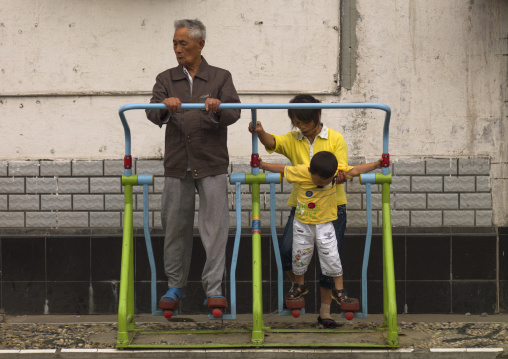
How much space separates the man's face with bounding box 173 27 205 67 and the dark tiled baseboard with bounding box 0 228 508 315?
6.33 feet

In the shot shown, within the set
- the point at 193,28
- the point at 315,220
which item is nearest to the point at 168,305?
the point at 315,220

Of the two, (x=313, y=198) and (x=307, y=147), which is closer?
(x=313, y=198)

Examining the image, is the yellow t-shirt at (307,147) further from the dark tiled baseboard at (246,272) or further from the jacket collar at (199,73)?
the dark tiled baseboard at (246,272)

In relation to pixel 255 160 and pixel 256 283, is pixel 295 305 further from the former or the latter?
pixel 255 160

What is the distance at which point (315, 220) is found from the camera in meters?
6.04

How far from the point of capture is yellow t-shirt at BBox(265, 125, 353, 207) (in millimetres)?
6160

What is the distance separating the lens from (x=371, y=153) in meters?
7.50

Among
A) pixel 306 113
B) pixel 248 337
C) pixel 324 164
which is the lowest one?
pixel 248 337

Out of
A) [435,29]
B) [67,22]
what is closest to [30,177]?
[67,22]

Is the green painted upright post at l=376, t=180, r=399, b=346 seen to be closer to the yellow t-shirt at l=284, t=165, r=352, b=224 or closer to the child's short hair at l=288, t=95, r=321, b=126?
the yellow t-shirt at l=284, t=165, r=352, b=224

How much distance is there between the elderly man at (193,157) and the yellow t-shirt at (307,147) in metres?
0.45

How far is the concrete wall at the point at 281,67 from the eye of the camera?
24.4ft

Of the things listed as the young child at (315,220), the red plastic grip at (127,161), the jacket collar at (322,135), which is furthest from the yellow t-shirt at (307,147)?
the red plastic grip at (127,161)

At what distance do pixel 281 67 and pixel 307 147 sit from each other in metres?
1.49
